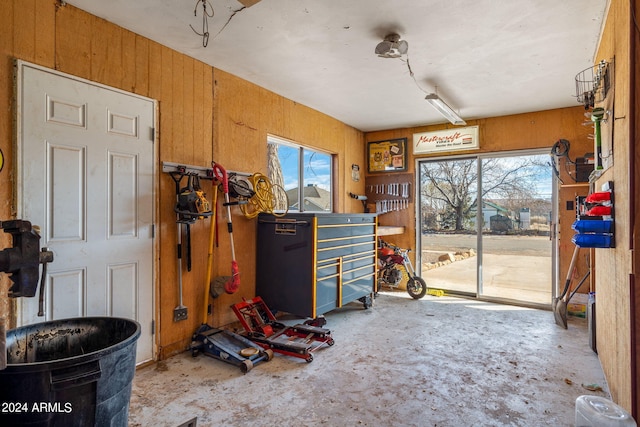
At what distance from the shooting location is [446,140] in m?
5.08

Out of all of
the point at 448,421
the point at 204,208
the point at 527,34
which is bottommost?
the point at 448,421

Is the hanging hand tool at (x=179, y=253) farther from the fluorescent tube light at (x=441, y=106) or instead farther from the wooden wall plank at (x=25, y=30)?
the fluorescent tube light at (x=441, y=106)

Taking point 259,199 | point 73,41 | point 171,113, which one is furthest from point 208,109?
point 73,41

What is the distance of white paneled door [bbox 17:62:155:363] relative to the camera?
211 centimetres

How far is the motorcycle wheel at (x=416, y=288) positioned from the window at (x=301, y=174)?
62.6 inches

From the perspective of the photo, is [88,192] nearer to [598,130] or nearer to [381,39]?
[381,39]

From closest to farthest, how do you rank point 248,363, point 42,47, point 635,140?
point 635,140
point 42,47
point 248,363

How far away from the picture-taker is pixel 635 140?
1.61 m

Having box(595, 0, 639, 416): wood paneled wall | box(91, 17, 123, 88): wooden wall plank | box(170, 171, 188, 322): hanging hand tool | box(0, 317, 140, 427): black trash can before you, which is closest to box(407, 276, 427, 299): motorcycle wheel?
box(595, 0, 639, 416): wood paneled wall

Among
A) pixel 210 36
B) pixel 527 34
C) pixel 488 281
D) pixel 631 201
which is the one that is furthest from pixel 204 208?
pixel 488 281

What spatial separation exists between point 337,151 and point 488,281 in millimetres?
2936

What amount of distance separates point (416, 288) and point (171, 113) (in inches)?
152

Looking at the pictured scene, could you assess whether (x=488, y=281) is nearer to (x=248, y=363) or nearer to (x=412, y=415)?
(x=412, y=415)

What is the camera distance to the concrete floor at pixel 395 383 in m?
2.04
